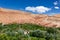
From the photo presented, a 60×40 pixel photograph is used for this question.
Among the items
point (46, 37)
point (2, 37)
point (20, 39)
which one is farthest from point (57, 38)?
point (2, 37)

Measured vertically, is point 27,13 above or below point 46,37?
above

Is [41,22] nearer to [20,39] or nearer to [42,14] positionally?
[42,14]

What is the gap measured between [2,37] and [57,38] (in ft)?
30.7

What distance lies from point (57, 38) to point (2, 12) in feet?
98.2

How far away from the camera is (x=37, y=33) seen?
3000cm

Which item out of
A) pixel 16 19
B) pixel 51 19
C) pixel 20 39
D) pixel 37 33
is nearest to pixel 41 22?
pixel 51 19

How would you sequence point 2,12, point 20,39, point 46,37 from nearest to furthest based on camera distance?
point 20,39 → point 46,37 → point 2,12

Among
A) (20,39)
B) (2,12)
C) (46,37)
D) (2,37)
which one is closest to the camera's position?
(2,37)

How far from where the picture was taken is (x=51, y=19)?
55438 mm

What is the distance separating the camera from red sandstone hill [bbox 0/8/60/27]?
54.3 m

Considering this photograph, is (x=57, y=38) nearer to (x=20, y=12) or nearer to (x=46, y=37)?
(x=46, y=37)

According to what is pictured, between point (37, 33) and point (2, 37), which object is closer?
point (2, 37)

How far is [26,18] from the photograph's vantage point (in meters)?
57.5

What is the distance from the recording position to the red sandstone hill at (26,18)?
54347 millimetres
